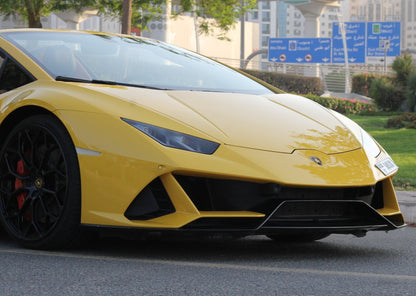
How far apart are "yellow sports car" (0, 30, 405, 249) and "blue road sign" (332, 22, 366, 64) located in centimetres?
5567

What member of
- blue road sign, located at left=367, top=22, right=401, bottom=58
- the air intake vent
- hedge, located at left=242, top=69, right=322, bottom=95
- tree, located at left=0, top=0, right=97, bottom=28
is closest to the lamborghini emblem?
the air intake vent

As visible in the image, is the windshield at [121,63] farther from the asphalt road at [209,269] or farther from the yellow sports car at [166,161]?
the asphalt road at [209,269]

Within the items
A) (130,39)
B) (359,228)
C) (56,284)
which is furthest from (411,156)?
(56,284)

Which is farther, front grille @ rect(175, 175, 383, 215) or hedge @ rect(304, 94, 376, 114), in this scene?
hedge @ rect(304, 94, 376, 114)

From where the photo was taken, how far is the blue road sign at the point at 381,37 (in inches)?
2387

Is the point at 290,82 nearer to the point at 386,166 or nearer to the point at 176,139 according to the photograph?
the point at 386,166

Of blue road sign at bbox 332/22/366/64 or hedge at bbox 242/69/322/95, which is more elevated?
blue road sign at bbox 332/22/366/64

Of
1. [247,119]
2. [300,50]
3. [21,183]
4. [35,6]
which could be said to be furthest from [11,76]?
[300,50]

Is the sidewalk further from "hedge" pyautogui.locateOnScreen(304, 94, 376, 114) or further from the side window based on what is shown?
"hedge" pyautogui.locateOnScreen(304, 94, 376, 114)

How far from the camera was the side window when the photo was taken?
5.12 m

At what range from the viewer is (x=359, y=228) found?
4.51 meters

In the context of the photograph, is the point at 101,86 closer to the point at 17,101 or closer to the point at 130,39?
the point at 17,101

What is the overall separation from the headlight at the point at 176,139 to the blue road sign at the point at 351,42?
185 ft

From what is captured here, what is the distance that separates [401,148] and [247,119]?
377 inches
